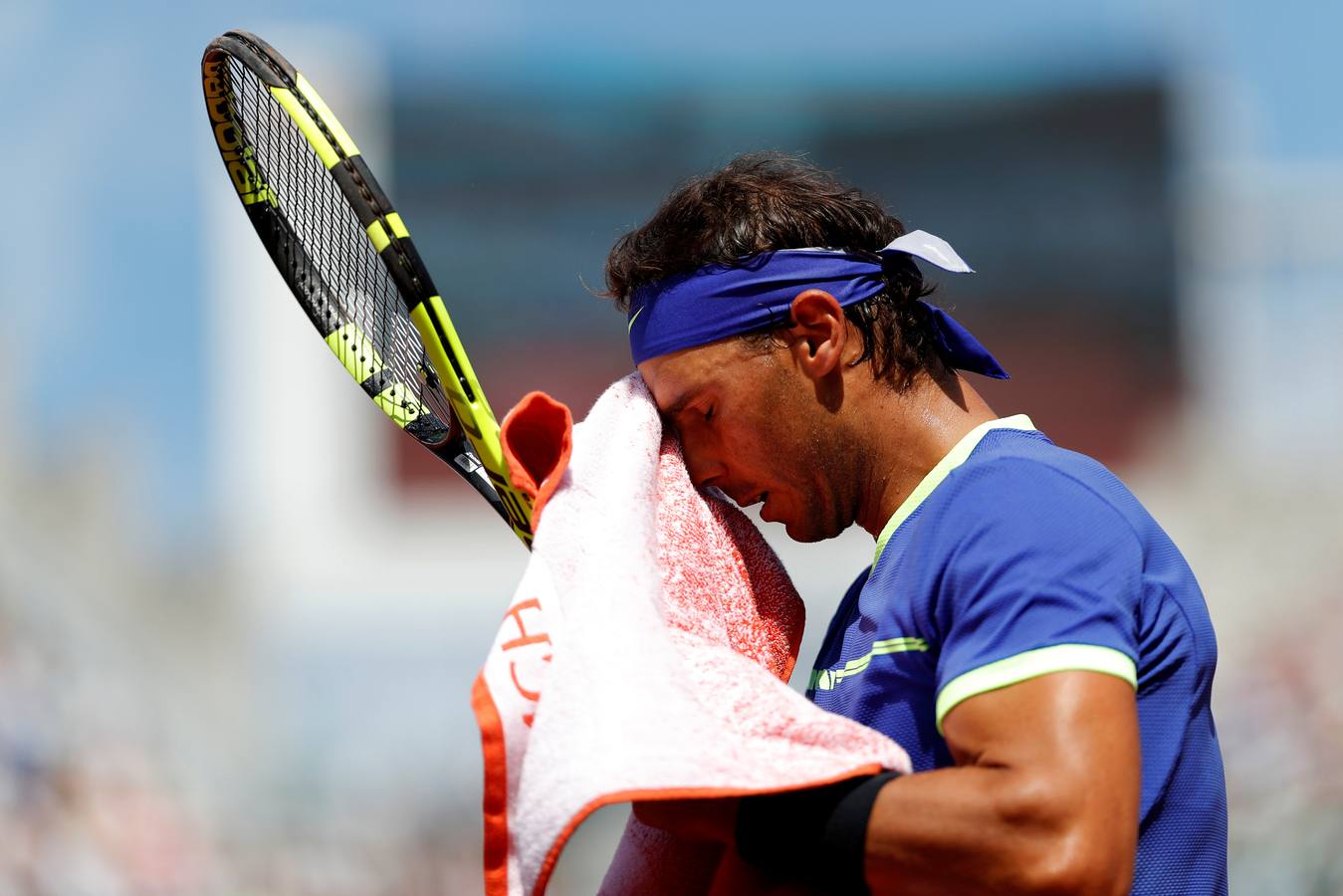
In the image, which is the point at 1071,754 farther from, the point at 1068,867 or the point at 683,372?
the point at 683,372

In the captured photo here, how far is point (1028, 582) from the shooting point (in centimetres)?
172

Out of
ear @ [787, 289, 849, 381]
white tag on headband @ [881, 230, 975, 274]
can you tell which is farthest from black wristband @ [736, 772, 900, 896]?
white tag on headband @ [881, 230, 975, 274]

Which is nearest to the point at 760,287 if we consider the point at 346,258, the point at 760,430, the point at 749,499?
the point at 760,430

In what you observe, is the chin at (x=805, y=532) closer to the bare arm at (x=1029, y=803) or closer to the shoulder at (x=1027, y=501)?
the shoulder at (x=1027, y=501)

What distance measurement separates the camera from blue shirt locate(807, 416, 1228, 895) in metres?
1.71

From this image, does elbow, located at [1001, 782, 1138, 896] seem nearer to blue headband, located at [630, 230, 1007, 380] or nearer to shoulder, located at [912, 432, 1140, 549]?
shoulder, located at [912, 432, 1140, 549]

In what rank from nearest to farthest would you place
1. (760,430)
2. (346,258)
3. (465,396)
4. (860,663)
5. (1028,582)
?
1. (1028,582)
2. (860,663)
3. (760,430)
4. (465,396)
5. (346,258)

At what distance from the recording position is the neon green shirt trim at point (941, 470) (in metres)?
2.06

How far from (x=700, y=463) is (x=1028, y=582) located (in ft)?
2.13

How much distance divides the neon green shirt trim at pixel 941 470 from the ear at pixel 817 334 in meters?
0.20

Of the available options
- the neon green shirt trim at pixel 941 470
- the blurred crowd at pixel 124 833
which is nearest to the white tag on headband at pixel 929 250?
the neon green shirt trim at pixel 941 470

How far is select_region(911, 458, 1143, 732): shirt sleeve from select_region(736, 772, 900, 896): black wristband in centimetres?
14

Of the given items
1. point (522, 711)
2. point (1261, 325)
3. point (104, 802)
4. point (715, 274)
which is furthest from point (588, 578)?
point (1261, 325)

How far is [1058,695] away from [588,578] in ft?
1.94
